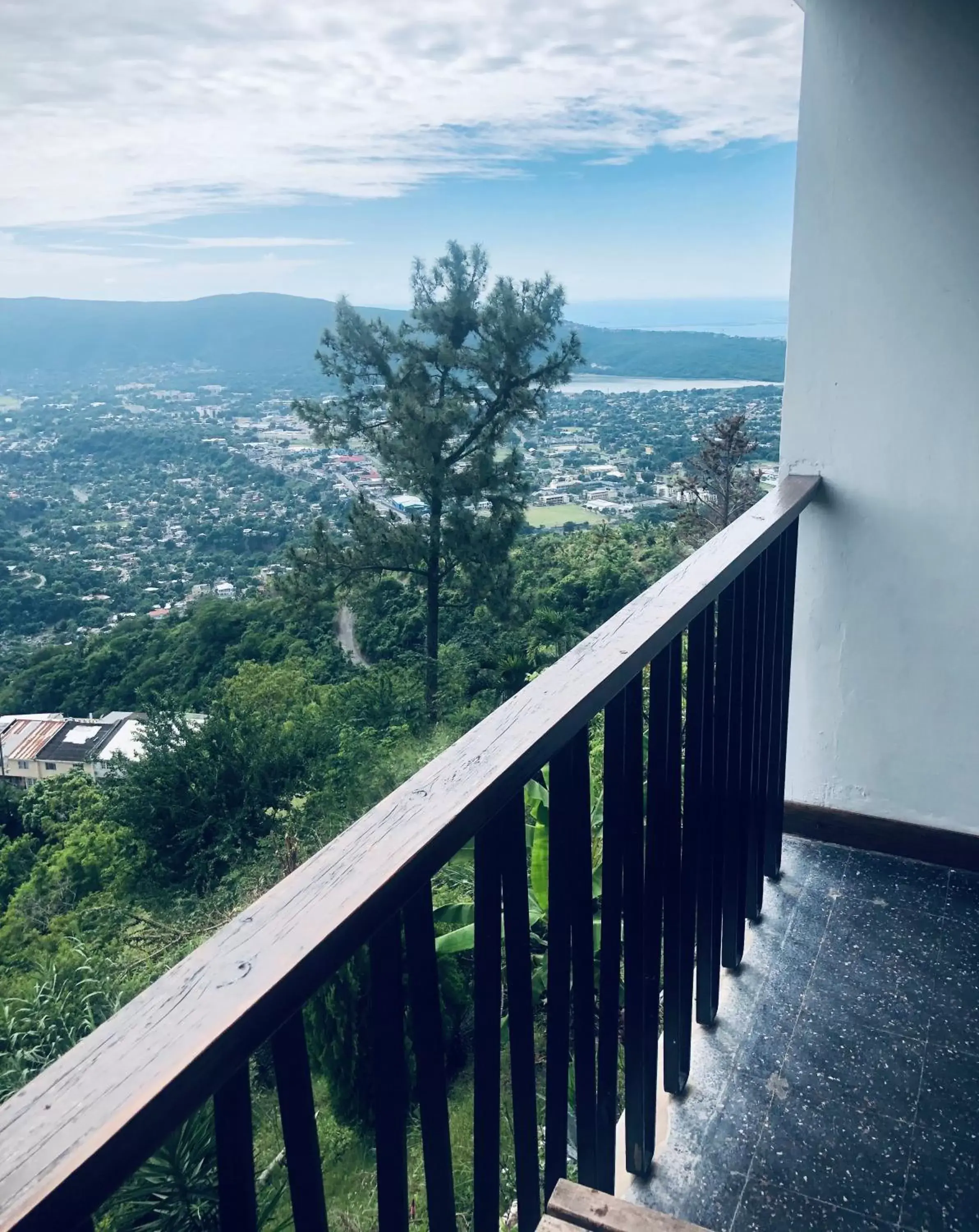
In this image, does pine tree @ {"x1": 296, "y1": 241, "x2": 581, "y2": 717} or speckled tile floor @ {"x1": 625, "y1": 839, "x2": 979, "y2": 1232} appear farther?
pine tree @ {"x1": 296, "y1": 241, "x2": 581, "y2": 717}

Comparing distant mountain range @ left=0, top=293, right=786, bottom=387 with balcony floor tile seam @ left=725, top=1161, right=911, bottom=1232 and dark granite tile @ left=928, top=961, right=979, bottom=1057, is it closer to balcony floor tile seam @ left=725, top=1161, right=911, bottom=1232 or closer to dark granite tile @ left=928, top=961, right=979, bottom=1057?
dark granite tile @ left=928, top=961, right=979, bottom=1057

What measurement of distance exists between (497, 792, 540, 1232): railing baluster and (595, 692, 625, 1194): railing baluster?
147mm

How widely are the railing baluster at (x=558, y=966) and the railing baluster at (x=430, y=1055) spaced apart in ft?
0.50

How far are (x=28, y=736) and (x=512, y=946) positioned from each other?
1787cm

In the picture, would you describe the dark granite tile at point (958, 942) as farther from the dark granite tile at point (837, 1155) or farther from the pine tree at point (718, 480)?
the pine tree at point (718, 480)

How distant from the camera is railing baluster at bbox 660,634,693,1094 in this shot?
100 cm

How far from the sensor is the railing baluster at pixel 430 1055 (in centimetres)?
56

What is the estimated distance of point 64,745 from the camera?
53.5 feet

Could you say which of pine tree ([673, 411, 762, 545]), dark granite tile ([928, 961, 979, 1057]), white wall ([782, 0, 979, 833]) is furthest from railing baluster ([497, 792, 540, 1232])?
pine tree ([673, 411, 762, 545])

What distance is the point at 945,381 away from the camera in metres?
1.62

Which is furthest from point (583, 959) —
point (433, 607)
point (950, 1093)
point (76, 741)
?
point (76, 741)

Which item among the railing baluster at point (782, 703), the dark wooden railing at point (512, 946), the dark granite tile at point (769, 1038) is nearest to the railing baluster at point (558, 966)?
the dark wooden railing at point (512, 946)

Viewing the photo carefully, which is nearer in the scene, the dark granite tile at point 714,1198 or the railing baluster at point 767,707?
the dark granite tile at point 714,1198

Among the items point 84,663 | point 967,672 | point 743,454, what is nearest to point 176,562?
point 84,663
